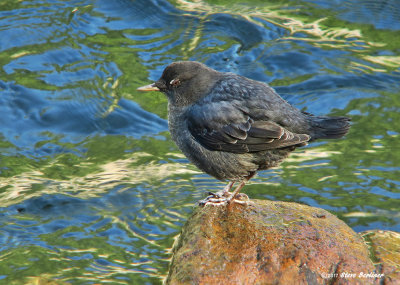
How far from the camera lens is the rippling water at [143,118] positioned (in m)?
5.16

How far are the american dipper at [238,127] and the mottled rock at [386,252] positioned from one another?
2.89ft

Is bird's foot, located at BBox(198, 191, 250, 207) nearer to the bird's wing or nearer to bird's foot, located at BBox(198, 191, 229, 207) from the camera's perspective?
bird's foot, located at BBox(198, 191, 229, 207)

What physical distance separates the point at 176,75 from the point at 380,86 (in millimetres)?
3760

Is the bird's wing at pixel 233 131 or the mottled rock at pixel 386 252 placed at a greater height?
the bird's wing at pixel 233 131

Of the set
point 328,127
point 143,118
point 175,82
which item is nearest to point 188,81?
point 175,82

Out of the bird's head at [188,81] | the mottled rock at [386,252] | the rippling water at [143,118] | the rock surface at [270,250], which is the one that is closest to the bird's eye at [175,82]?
the bird's head at [188,81]

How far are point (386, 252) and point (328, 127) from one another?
1079 millimetres

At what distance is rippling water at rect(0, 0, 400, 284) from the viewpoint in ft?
16.9

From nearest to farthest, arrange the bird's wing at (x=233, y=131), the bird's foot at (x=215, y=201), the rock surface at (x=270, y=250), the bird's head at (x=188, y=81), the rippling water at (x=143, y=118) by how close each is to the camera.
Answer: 1. the rock surface at (x=270, y=250)
2. the bird's wing at (x=233, y=131)
3. the bird's foot at (x=215, y=201)
4. the bird's head at (x=188, y=81)
5. the rippling water at (x=143, y=118)

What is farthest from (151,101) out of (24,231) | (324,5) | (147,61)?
(324,5)

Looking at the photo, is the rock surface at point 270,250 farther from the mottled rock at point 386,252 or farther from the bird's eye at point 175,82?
the bird's eye at point 175,82

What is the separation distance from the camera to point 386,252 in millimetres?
4145

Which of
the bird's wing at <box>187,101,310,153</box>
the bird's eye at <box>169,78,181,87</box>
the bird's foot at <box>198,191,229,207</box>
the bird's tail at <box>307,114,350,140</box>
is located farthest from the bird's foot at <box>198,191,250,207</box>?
the bird's eye at <box>169,78,181,87</box>

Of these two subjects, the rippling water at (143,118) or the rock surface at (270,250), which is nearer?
the rock surface at (270,250)
